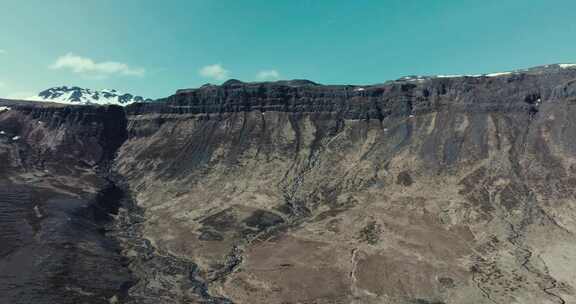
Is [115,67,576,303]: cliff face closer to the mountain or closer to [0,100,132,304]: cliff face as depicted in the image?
the mountain

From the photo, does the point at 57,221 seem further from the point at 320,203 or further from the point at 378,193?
the point at 378,193

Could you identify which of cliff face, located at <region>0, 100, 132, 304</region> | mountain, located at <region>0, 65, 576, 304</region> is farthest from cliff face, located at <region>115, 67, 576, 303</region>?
cliff face, located at <region>0, 100, 132, 304</region>

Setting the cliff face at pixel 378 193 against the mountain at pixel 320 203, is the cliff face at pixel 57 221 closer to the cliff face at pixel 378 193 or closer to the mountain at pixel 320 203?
the mountain at pixel 320 203

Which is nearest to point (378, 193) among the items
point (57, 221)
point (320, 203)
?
point (320, 203)

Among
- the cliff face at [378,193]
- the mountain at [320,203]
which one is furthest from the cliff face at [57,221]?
the cliff face at [378,193]

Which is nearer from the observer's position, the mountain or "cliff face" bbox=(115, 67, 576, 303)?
the mountain

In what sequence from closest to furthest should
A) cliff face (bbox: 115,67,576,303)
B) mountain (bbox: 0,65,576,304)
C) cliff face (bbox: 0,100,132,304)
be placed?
cliff face (bbox: 0,100,132,304) < mountain (bbox: 0,65,576,304) < cliff face (bbox: 115,67,576,303)
